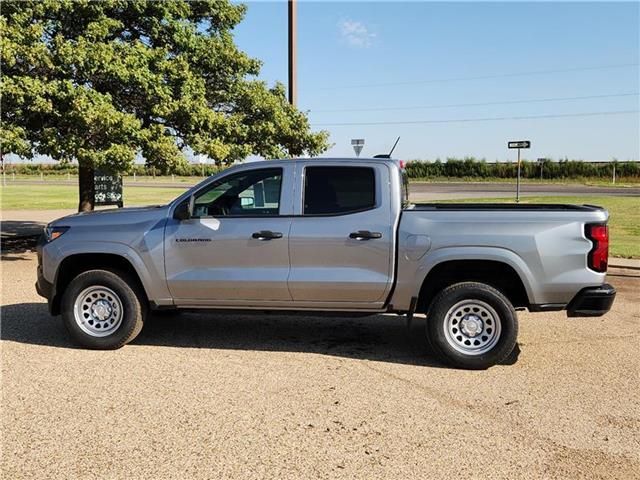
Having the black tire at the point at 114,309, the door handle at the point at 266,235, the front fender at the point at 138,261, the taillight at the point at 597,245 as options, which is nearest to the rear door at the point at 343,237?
the door handle at the point at 266,235

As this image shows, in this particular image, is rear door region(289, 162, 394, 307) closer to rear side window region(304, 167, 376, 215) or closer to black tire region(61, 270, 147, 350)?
rear side window region(304, 167, 376, 215)

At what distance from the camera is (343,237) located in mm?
5414

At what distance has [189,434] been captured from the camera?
3.89 meters

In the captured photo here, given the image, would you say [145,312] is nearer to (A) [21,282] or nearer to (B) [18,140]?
(A) [21,282]

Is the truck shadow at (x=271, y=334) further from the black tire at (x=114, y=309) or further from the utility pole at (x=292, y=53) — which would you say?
the utility pole at (x=292, y=53)

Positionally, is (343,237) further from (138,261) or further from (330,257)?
(138,261)

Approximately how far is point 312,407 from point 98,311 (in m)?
2.59

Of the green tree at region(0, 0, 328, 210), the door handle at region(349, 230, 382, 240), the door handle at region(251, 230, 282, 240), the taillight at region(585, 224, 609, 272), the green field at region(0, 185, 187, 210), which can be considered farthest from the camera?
the green field at region(0, 185, 187, 210)

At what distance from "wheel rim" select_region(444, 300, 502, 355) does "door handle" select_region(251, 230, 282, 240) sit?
1666 millimetres

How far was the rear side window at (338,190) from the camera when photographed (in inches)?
217

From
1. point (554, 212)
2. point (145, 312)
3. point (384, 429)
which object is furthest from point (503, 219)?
point (145, 312)

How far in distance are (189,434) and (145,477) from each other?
57cm

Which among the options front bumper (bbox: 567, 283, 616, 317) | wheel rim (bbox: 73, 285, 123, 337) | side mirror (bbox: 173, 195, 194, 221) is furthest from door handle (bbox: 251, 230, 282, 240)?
front bumper (bbox: 567, 283, 616, 317)

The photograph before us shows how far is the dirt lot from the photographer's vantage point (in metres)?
3.52
